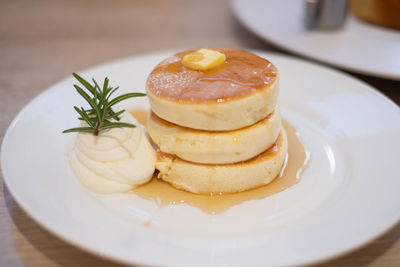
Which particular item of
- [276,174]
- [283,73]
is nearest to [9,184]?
[276,174]

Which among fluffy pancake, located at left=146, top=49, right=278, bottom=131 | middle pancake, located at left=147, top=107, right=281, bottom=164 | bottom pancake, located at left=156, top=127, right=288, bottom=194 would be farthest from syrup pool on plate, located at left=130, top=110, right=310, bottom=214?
fluffy pancake, located at left=146, top=49, right=278, bottom=131

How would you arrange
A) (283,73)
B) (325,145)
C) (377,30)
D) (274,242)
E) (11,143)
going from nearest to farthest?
(274,242) < (11,143) < (325,145) < (283,73) < (377,30)

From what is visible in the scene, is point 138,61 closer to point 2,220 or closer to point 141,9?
point 2,220

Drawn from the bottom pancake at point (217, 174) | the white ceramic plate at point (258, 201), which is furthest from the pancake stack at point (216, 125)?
the white ceramic plate at point (258, 201)

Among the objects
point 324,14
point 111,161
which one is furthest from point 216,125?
point 324,14

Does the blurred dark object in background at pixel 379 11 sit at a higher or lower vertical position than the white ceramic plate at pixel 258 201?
higher

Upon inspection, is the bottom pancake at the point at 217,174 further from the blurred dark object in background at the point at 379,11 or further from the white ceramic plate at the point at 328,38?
the blurred dark object in background at the point at 379,11

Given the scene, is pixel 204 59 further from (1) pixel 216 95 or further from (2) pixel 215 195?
(2) pixel 215 195

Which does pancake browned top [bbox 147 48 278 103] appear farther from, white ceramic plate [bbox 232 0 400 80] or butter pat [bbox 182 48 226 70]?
white ceramic plate [bbox 232 0 400 80]
